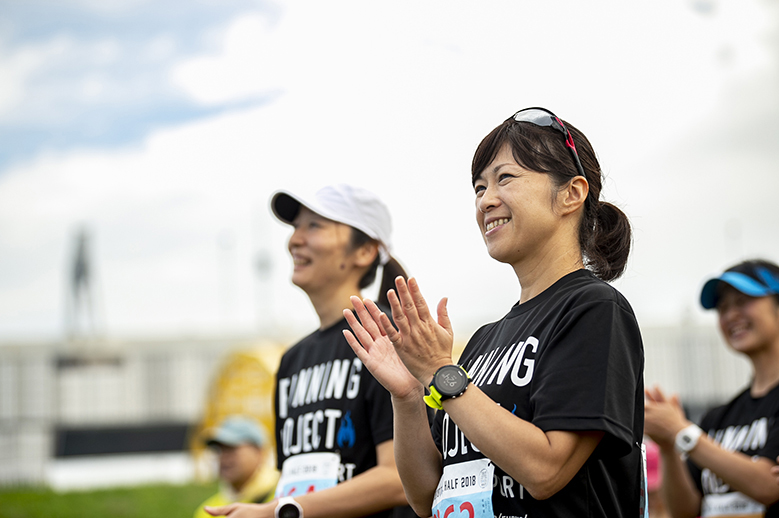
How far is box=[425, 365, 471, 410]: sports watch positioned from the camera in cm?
179

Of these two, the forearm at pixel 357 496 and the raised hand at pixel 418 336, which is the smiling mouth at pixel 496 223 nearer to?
the raised hand at pixel 418 336

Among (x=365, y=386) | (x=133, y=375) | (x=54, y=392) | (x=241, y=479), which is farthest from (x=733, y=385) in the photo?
(x=365, y=386)

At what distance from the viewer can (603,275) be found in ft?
7.44

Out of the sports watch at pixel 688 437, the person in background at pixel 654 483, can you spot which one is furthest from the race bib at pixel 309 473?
the person in background at pixel 654 483

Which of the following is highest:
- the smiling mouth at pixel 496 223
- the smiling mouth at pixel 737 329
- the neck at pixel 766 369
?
the smiling mouth at pixel 496 223

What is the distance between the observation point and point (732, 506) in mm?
3453

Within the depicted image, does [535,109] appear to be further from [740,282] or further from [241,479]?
[241,479]

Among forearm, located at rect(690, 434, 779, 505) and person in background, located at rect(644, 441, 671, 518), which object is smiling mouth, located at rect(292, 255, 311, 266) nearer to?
forearm, located at rect(690, 434, 779, 505)

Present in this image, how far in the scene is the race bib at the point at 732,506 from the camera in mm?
3340

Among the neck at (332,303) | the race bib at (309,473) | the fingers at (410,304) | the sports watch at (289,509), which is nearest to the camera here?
the fingers at (410,304)

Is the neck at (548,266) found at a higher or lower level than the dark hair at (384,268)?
lower

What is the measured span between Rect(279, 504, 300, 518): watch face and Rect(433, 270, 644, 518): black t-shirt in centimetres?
89

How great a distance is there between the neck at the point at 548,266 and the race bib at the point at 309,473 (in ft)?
3.69

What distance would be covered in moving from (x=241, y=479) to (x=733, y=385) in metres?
24.3
